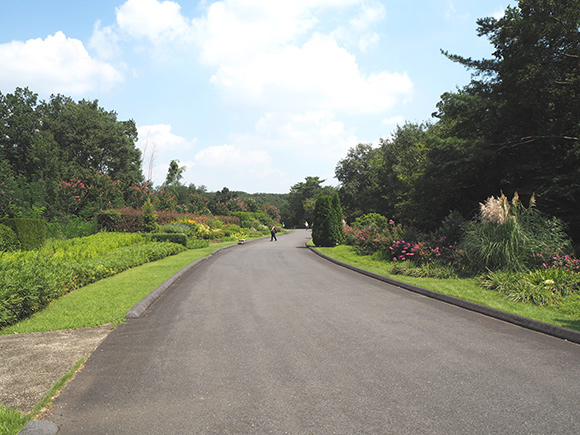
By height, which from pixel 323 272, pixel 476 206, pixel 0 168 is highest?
pixel 0 168

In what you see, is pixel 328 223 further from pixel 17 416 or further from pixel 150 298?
pixel 17 416

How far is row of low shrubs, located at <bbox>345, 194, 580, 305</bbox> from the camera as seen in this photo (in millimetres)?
7602

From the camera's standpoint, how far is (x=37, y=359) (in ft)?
13.6

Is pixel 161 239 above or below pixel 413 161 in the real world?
below

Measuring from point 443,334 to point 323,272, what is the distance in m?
6.90

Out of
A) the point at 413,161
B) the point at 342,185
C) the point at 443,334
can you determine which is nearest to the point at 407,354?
the point at 443,334

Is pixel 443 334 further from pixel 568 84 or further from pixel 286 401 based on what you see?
pixel 568 84

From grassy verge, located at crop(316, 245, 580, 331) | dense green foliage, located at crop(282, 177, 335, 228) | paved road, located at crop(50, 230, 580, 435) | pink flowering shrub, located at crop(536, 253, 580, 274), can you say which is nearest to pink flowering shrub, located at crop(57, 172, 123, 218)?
paved road, located at crop(50, 230, 580, 435)

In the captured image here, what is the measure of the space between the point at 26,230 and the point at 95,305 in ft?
28.4

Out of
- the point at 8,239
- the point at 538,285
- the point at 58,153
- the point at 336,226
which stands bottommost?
the point at 538,285

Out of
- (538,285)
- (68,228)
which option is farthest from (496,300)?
(68,228)

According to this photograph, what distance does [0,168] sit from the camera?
2734cm

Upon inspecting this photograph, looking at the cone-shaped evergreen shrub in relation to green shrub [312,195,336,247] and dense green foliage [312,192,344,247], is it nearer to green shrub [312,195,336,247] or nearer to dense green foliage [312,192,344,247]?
dense green foliage [312,192,344,247]

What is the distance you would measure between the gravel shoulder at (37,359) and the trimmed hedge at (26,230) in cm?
959
